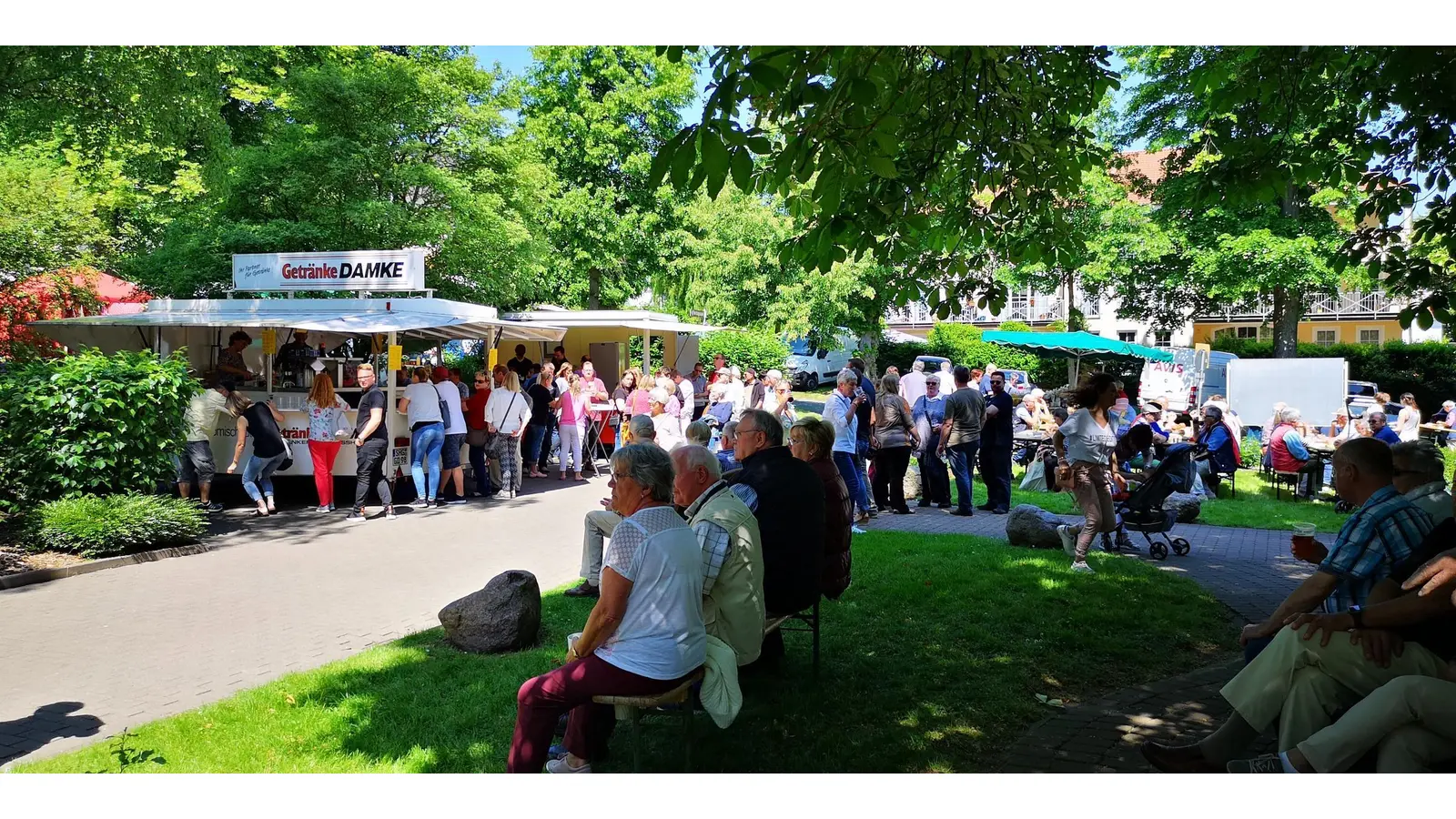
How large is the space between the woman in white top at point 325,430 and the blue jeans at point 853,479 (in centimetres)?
627

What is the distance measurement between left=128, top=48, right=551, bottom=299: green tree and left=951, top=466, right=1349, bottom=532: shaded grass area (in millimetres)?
12821

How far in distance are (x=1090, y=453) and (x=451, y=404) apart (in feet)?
26.5

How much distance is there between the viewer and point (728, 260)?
35906mm

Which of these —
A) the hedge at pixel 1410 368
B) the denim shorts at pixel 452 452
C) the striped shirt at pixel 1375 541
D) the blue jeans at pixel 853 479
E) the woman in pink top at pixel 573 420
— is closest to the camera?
the striped shirt at pixel 1375 541

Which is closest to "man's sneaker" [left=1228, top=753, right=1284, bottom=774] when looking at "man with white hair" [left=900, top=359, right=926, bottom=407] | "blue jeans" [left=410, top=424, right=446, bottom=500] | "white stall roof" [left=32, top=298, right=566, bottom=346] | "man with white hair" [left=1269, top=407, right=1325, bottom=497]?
"blue jeans" [left=410, top=424, right=446, bottom=500]

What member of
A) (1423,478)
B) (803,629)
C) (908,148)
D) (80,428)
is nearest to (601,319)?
(80,428)

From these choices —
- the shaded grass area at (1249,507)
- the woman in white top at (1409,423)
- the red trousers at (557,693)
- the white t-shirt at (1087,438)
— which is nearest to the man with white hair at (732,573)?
the red trousers at (557,693)

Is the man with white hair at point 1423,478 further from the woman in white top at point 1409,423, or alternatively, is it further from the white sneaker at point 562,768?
the woman in white top at point 1409,423

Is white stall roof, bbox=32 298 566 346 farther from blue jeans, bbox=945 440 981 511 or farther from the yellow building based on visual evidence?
the yellow building

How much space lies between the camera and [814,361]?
44.4m

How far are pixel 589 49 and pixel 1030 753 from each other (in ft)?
114

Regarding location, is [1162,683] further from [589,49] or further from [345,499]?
[589,49]

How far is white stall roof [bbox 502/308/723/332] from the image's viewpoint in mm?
21969

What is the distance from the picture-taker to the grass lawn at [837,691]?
4.54 metres
